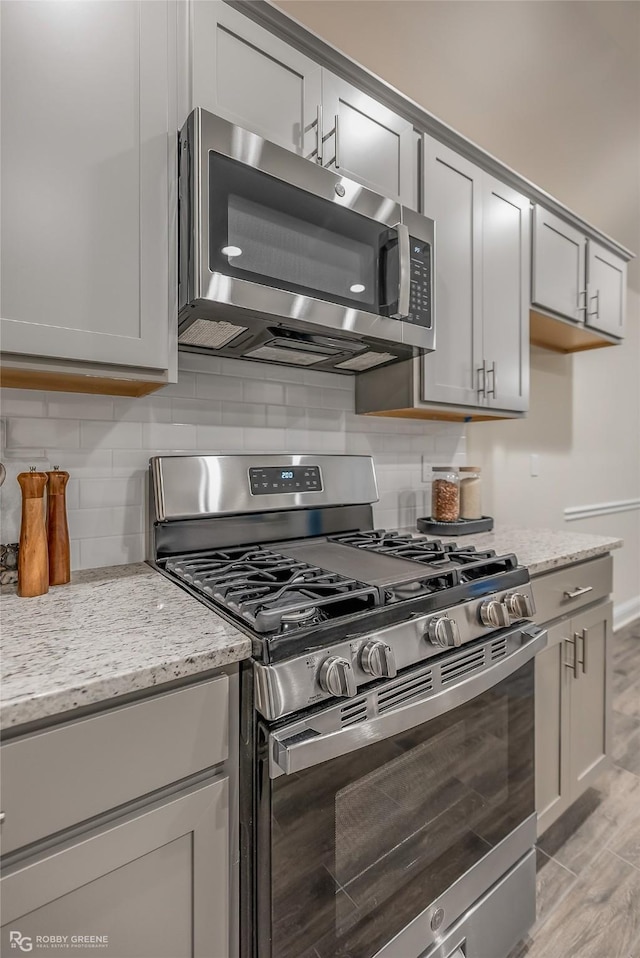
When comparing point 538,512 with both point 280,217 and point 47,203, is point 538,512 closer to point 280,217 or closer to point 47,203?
point 280,217

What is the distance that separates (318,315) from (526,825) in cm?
148

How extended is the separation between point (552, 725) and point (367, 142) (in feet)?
6.35

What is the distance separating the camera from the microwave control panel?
1.48 meters

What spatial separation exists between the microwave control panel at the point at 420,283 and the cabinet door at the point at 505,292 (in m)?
0.46

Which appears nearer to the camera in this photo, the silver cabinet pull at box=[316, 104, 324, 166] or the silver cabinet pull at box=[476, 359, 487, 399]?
the silver cabinet pull at box=[316, 104, 324, 166]

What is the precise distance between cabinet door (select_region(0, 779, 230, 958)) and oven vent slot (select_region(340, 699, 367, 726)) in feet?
0.75

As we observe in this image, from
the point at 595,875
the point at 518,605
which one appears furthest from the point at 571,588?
the point at 595,875

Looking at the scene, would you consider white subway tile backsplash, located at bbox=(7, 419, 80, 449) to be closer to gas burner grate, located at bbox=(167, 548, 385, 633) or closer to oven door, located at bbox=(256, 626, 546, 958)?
gas burner grate, located at bbox=(167, 548, 385, 633)

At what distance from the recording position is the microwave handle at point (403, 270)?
137cm

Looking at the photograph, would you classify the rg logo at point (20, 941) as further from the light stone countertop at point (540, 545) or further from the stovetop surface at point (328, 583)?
the light stone countertop at point (540, 545)

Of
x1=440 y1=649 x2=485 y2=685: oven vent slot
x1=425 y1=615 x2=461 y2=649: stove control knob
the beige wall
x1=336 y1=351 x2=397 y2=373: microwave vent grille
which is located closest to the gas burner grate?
x1=425 y1=615 x2=461 y2=649: stove control knob

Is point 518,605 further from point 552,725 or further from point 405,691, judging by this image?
point 552,725

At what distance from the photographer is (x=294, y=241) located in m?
1.25

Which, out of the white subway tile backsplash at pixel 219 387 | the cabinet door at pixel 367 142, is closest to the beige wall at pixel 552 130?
the cabinet door at pixel 367 142
